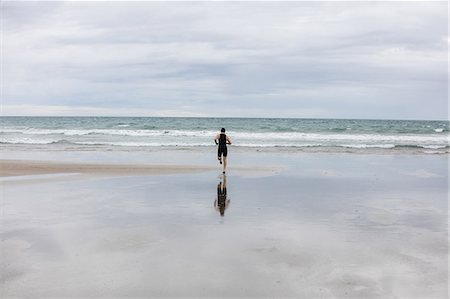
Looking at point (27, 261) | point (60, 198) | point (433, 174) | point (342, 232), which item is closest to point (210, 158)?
point (433, 174)

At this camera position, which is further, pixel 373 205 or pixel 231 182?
pixel 231 182

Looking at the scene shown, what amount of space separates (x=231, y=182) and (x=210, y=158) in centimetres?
911

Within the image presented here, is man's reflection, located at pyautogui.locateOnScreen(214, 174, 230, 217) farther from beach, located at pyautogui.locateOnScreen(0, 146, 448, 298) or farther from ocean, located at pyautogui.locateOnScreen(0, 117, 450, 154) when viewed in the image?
ocean, located at pyautogui.locateOnScreen(0, 117, 450, 154)

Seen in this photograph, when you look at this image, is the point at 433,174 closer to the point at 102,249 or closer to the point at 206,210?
the point at 206,210

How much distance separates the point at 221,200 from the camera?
12031mm

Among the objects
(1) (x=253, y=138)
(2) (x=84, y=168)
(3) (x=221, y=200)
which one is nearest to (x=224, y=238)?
(3) (x=221, y=200)

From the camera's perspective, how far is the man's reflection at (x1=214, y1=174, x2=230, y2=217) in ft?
35.5

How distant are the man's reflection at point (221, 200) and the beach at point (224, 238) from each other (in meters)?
0.15

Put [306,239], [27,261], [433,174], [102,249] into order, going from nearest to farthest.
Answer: [27,261] → [102,249] → [306,239] → [433,174]

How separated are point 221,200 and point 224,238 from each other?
12.5ft

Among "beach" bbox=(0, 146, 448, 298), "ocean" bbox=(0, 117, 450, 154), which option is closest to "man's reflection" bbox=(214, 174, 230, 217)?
"beach" bbox=(0, 146, 448, 298)

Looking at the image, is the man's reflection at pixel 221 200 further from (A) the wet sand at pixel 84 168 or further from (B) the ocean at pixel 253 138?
(B) the ocean at pixel 253 138

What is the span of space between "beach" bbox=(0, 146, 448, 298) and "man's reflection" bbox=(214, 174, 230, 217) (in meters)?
0.15

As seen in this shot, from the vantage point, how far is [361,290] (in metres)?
5.98
